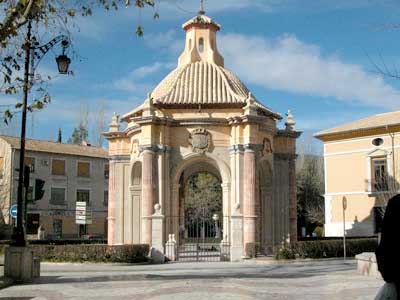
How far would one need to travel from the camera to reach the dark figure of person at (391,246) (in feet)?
13.0

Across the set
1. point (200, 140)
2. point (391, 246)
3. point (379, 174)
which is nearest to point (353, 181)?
point (379, 174)

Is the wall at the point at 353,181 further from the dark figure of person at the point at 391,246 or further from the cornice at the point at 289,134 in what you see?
the dark figure of person at the point at 391,246

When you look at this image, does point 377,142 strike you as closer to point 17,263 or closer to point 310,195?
point 310,195

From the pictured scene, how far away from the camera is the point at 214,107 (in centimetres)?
2638

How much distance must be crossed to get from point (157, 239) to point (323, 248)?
23.6 feet

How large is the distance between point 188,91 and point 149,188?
5.23 metres

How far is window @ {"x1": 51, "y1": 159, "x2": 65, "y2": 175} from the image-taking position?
2189 inches

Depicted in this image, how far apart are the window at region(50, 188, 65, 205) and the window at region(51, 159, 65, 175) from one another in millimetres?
1662

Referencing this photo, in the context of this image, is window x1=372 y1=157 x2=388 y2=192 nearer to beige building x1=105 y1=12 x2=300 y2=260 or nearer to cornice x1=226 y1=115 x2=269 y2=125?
beige building x1=105 y1=12 x2=300 y2=260

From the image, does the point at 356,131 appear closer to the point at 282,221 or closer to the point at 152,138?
the point at 282,221

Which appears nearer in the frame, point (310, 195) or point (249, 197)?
point (249, 197)

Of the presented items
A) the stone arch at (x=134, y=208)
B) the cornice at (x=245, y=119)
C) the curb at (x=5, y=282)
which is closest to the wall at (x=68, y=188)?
the stone arch at (x=134, y=208)

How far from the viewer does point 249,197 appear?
24.9m

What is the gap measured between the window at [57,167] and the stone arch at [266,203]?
1246 inches
